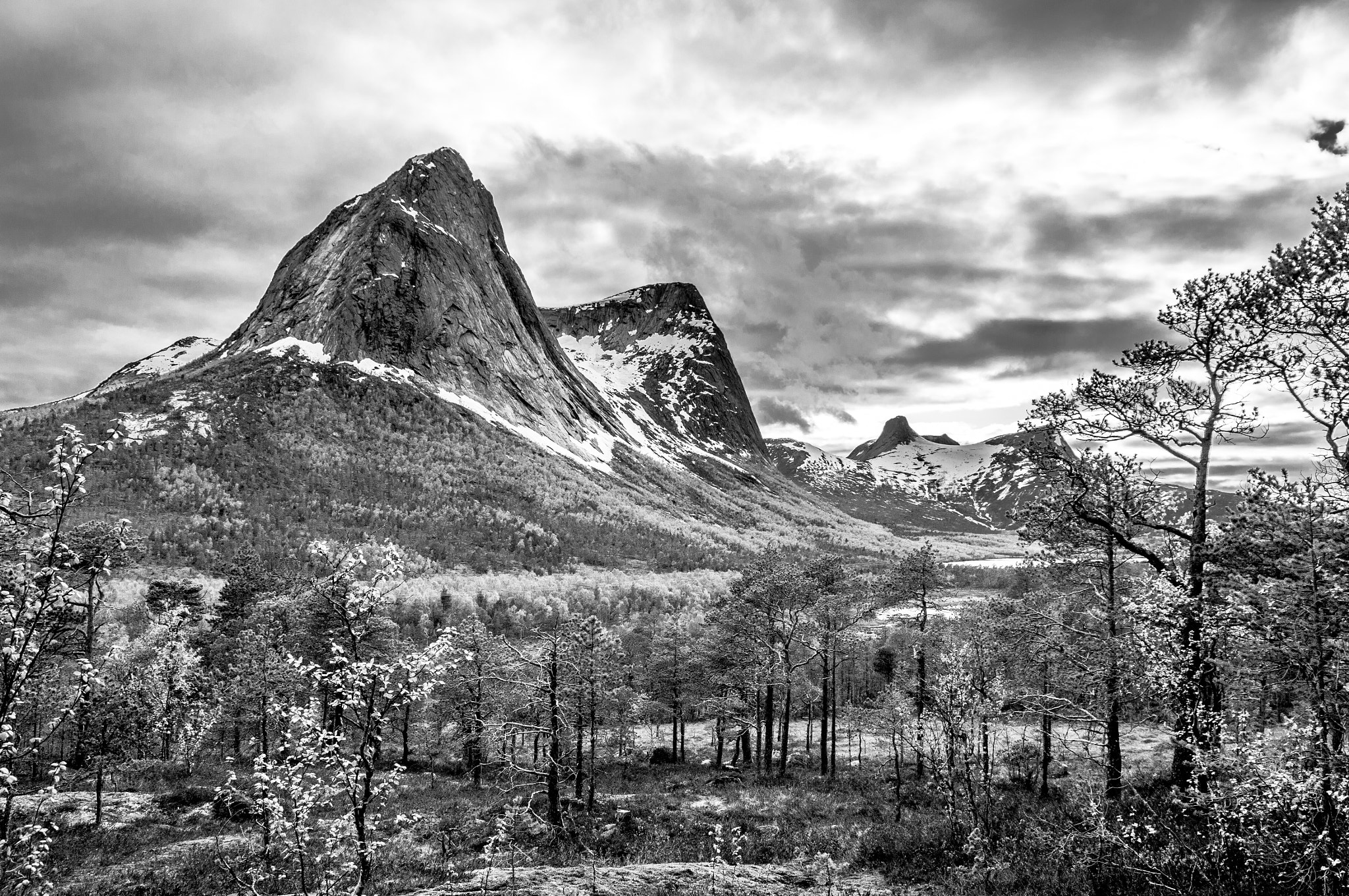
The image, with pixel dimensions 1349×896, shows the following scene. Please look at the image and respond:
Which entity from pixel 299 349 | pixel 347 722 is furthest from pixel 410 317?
pixel 347 722

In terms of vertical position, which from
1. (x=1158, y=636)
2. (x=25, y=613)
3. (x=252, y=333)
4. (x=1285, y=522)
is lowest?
(x=1158, y=636)

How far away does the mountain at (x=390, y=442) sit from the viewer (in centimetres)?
8088

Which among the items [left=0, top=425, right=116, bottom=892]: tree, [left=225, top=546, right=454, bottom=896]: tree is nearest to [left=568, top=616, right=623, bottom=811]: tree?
[left=225, top=546, right=454, bottom=896]: tree

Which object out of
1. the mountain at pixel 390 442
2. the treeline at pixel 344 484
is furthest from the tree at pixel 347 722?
the treeline at pixel 344 484

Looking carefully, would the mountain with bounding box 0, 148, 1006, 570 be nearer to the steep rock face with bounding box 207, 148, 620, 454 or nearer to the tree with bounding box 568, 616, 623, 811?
the steep rock face with bounding box 207, 148, 620, 454

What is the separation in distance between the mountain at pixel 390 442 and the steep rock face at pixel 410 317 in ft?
2.02

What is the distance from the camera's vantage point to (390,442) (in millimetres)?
115875

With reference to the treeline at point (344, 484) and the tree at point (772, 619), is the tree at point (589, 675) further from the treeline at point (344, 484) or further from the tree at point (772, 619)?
the treeline at point (344, 484)

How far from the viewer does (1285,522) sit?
314 inches

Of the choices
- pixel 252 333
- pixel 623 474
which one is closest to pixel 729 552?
pixel 623 474

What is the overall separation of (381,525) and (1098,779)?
294 feet

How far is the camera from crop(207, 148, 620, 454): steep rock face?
153 m

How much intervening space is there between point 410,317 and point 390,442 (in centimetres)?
5957

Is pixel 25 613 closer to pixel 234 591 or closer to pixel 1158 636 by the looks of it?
pixel 1158 636
